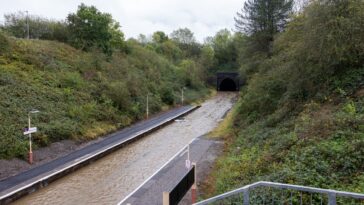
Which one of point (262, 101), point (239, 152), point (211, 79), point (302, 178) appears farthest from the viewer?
point (211, 79)

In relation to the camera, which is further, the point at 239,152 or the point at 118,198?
the point at 239,152

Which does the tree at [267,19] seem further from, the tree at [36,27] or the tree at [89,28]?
the tree at [36,27]

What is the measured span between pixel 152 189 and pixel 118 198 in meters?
1.37

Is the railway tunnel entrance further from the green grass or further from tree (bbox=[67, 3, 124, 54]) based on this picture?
the green grass

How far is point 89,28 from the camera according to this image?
3497cm

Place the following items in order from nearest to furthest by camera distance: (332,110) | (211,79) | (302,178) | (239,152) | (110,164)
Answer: (302,178), (332,110), (239,152), (110,164), (211,79)

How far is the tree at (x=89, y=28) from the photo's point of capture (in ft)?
113

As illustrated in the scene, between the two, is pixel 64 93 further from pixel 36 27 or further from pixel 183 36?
pixel 183 36

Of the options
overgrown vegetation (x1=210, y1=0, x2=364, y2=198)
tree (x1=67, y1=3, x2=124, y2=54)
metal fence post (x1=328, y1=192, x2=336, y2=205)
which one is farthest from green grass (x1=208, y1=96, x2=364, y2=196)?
tree (x1=67, y1=3, x2=124, y2=54)

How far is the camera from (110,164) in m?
17.8

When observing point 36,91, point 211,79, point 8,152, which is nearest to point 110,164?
point 8,152

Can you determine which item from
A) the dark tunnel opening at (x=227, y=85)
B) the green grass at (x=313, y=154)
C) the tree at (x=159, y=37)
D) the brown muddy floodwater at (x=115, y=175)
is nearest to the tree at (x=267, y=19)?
the brown muddy floodwater at (x=115, y=175)

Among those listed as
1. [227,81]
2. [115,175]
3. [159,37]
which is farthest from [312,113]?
[159,37]

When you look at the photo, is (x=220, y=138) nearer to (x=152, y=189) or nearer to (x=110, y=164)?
(x=110, y=164)
